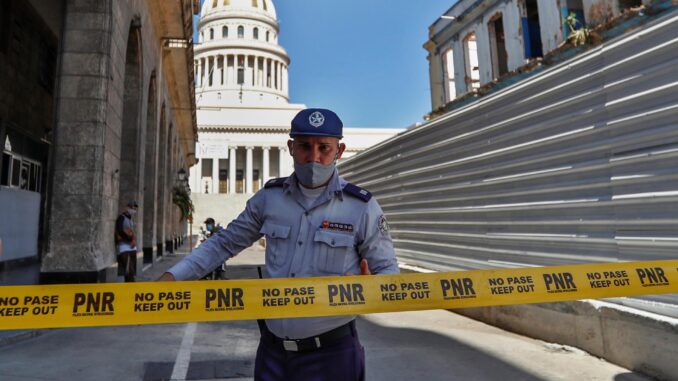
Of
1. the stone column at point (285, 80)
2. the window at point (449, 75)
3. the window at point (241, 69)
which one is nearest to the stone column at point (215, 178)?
the window at point (241, 69)

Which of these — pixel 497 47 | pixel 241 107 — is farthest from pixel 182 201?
pixel 241 107

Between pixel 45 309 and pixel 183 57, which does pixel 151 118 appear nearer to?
pixel 183 57

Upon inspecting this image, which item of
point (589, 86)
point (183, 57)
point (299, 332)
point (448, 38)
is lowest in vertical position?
point (299, 332)

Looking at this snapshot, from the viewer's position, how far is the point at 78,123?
25.3 ft

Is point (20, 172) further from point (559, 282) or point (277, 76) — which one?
point (277, 76)

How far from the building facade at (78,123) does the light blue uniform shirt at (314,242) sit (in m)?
6.66

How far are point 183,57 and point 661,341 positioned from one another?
18879 millimetres

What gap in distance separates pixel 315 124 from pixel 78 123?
24.1ft

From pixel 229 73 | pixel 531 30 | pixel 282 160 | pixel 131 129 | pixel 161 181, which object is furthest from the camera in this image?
pixel 229 73

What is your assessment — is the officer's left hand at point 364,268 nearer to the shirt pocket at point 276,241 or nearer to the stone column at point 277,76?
the shirt pocket at point 276,241

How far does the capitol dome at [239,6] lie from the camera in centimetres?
8619

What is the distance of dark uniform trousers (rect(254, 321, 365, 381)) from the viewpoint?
6.40ft

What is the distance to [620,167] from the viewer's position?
4.55 meters

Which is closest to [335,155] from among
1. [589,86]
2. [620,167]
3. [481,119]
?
[620,167]
